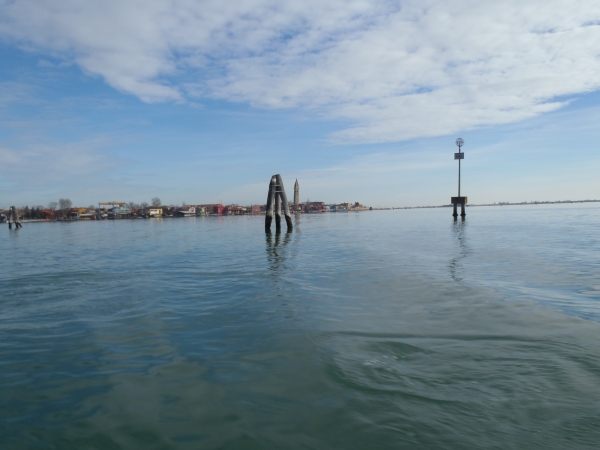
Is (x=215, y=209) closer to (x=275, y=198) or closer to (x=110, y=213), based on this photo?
(x=110, y=213)

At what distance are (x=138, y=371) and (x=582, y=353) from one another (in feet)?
16.4

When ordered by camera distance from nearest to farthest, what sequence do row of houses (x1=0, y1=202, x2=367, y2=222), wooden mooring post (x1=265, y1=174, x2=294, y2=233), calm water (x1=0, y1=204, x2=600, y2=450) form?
calm water (x1=0, y1=204, x2=600, y2=450) → wooden mooring post (x1=265, y1=174, x2=294, y2=233) → row of houses (x1=0, y1=202, x2=367, y2=222)

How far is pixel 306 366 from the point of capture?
14.0 feet

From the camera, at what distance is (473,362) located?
13.7 ft

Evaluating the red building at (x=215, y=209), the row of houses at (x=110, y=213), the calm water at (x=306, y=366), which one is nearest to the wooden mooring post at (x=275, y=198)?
the calm water at (x=306, y=366)

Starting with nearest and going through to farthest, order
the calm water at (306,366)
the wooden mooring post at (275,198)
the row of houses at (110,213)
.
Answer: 1. the calm water at (306,366)
2. the wooden mooring post at (275,198)
3. the row of houses at (110,213)

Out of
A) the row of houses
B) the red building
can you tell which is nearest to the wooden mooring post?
the row of houses

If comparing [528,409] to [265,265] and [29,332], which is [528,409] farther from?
[265,265]

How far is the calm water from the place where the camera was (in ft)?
9.84

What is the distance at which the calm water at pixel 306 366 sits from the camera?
3.00 m

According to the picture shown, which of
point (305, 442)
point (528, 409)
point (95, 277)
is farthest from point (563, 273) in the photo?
point (95, 277)

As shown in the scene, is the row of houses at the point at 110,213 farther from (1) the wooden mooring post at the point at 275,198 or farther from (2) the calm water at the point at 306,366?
(2) the calm water at the point at 306,366

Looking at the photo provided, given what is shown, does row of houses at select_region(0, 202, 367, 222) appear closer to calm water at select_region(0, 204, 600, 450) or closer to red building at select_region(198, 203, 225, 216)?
red building at select_region(198, 203, 225, 216)

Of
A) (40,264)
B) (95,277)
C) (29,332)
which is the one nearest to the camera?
(29,332)
